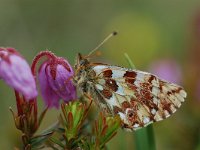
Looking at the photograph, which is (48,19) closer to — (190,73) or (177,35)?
(177,35)

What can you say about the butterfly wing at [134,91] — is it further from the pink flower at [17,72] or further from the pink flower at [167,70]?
the pink flower at [167,70]

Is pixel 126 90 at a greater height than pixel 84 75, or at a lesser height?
lesser

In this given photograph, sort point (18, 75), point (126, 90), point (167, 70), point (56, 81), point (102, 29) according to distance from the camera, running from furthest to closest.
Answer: point (102, 29), point (167, 70), point (126, 90), point (56, 81), point (18, 75)

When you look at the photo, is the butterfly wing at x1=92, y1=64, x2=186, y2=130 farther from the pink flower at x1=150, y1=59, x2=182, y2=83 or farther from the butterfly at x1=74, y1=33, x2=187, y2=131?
the pink flower at x1=150, y1=59, x2=182, y2=83

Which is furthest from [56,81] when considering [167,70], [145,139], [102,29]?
[102,29]

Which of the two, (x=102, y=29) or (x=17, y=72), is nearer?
(x=17, y=72)

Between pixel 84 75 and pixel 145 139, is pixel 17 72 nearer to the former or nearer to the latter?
pixel 84 75

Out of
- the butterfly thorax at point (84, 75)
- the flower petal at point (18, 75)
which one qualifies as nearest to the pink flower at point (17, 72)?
the flower petal at point (18, 75)
